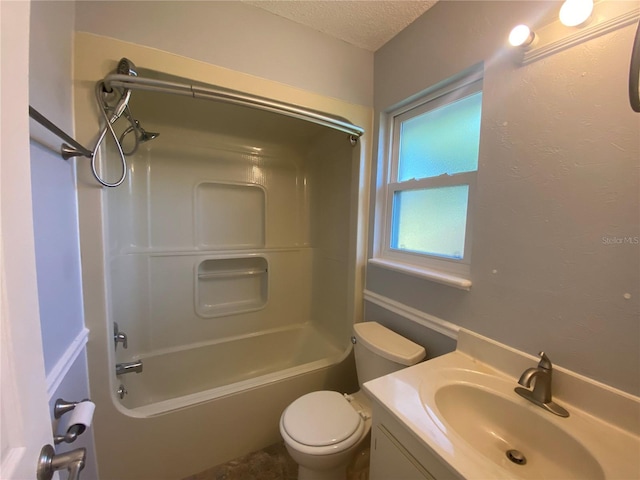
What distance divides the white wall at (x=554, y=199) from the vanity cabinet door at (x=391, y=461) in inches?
22.0

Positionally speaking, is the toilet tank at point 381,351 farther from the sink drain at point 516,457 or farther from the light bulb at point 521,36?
the light bulb at point 521,36

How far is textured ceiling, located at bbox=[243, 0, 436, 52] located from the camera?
1248 millimetres

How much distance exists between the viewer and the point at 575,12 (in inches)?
29.8

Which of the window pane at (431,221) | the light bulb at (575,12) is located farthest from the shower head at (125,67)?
the light bulb at (575,12)

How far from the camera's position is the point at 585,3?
0.74 metres

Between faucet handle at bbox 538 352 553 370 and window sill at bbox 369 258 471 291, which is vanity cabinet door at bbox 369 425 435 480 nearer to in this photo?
faucet handle at bbox 538 352 553 370

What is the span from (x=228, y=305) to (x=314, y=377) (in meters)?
1.03

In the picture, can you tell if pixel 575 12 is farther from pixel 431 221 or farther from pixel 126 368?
pixel 126 368

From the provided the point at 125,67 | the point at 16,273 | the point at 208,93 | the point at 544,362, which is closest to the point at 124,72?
the point at 125,67

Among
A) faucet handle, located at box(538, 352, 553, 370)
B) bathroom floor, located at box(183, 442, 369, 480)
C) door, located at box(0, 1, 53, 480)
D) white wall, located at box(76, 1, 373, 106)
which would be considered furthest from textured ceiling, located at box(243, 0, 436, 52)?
bathroom floor, located at box(183, 442, 369, 480)

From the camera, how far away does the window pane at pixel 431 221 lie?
1244 millimetres

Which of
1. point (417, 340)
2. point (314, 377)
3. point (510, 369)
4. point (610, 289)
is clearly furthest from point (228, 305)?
point (610, 289)

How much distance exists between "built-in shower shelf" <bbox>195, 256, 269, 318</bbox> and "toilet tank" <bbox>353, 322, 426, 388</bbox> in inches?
45.1

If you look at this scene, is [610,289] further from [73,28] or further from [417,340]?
[73,28]
